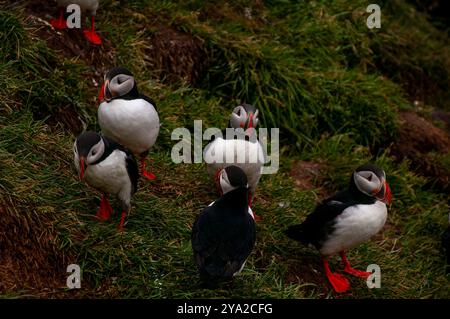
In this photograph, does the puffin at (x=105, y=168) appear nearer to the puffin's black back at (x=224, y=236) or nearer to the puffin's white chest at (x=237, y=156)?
the puffin's black back at (x=224, y=236)

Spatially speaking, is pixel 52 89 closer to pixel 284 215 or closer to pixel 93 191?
pixel 93 191

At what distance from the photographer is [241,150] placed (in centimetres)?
614

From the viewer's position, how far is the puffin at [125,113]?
5.87 metres

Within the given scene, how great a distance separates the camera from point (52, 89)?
6.61 m

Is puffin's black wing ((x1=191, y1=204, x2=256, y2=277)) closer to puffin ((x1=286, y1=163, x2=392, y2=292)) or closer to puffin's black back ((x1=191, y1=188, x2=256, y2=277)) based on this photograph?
puffin's black back ((x1=191, y1=188, x2=256, y2=277))

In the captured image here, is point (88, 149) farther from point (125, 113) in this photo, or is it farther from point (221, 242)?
point (221, 242)

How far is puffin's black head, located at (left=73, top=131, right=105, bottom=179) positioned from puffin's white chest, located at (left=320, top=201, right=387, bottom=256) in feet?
5.55

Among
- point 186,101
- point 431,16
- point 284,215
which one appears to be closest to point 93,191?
point 284,215

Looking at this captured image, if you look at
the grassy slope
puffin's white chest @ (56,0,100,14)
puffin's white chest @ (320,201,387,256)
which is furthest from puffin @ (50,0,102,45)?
puffin's white chest @ (320,201,387,256)

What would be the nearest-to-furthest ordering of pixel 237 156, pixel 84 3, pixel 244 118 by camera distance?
1. pixel 237 156
2. pixel 244 118
3. pixel 84 3

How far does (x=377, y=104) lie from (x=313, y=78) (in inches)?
28.5

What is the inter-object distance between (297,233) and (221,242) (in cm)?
108

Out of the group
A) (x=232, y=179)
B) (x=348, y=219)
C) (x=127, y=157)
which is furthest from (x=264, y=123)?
(x=127, y=157)

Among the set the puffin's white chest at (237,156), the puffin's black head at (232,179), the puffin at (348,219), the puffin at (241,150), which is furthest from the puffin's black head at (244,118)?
the puffin at (348,219)
